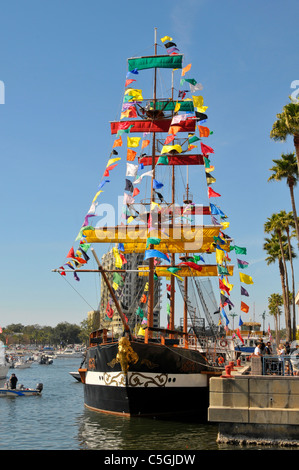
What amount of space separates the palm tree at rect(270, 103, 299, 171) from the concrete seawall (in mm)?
19686

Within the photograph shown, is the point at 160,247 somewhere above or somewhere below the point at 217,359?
above

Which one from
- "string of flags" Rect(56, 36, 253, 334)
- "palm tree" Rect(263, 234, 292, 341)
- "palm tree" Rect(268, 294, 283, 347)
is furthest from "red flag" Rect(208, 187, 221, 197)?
"palm tree" Rect(268, 294, 283, 347)

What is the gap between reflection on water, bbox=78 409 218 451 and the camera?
Answer: 18.8 meters

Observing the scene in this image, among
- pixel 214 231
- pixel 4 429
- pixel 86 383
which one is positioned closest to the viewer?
pixel 4 429

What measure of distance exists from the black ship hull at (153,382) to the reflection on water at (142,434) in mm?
777

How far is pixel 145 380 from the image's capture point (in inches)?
960

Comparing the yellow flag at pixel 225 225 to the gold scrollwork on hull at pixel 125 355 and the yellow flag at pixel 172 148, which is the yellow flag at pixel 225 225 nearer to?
the yellow flag at pixel 172 148

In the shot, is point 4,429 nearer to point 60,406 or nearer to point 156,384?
point 156,384

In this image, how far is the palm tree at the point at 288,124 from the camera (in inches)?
1272

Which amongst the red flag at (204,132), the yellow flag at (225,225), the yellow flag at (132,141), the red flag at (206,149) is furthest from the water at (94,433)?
the red flag at (204,132)

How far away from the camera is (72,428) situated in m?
23.8

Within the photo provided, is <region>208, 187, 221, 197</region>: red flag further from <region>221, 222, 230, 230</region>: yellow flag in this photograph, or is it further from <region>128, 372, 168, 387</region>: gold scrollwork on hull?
<region>128, 372, 168, 387</region>: gold scrollwork on hull
